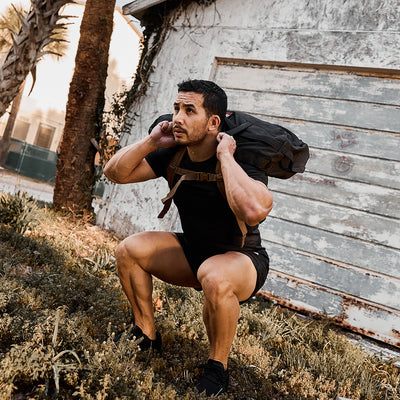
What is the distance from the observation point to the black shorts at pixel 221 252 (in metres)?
2.49

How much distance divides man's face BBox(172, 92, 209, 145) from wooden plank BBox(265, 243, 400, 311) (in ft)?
9.80

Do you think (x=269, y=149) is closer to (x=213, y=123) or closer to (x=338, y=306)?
(x=213, y=123)

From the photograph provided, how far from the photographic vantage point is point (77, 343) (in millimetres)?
2236

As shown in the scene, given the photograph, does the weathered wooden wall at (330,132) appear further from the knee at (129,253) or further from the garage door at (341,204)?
the knee at (129,253)

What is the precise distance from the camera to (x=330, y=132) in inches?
196

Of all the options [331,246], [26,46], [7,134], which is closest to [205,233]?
[331,246]

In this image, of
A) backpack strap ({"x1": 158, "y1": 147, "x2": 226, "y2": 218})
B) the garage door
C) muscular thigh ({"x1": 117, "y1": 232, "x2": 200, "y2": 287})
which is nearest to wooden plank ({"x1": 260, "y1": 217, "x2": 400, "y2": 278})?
the garage door

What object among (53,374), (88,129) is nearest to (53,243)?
→ (88,129)

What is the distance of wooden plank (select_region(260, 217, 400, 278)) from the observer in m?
4.48

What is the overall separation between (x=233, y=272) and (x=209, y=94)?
3.43 ft

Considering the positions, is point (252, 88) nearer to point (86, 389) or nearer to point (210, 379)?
point (210, 379)

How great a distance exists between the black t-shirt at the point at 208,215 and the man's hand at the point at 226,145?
23 cm

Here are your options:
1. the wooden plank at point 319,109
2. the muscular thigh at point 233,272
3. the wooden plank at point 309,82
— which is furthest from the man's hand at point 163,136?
the wooden plank at point 309,82

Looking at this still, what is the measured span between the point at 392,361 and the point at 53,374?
9.05ft
